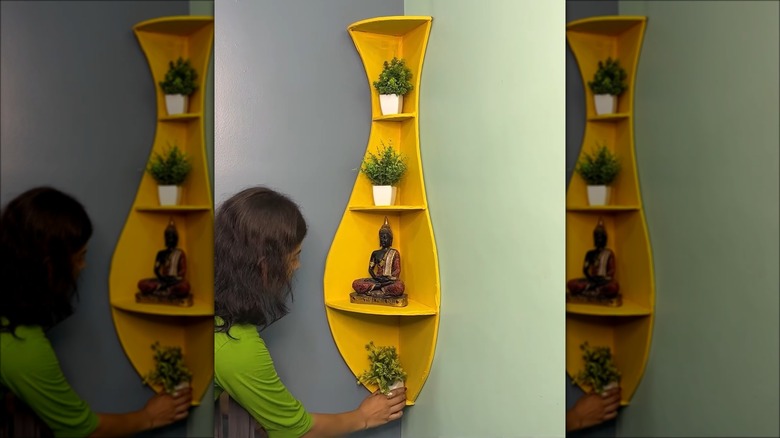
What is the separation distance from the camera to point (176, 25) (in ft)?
3.18

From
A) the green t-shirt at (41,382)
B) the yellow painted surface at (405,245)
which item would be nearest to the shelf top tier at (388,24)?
the yellow painted surface at (405,245)

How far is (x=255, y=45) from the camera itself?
115cm

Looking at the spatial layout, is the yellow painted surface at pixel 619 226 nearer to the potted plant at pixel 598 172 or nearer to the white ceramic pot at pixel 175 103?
the potted plant at pixel 598 172

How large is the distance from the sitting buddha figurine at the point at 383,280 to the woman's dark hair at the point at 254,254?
0.14 m

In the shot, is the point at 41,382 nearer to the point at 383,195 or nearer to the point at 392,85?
the point at 383,195

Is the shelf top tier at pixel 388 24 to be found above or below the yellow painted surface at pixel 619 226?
above

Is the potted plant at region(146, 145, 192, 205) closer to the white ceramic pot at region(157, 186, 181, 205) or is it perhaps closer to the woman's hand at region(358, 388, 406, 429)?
the white ceramic pot at region(157, 186, 181, 205)

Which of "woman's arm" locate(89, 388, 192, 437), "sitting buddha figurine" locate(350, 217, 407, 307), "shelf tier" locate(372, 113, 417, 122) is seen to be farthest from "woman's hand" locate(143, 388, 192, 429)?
"shelf tier" locate(372, 113, 417, 122)

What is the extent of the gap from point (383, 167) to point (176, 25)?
0.44 m

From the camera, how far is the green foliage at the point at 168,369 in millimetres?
963

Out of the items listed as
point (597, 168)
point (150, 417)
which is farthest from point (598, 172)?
point (150, 417)

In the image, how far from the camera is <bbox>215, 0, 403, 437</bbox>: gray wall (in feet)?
3.70

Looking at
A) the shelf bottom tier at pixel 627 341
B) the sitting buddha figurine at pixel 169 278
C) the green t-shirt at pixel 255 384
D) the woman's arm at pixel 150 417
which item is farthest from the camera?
the shelf bottom tier at pixel 627 341

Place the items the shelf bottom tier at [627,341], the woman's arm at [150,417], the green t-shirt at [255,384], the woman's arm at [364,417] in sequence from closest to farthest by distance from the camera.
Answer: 1. the woman's arm at [150,417]
2. the green t-shirt at [255,384]
3. the woman's arm at [364,417]
4. the shelf bottom tier at [627,341]
